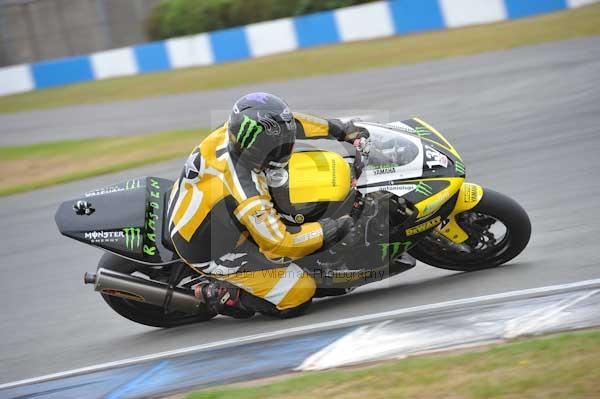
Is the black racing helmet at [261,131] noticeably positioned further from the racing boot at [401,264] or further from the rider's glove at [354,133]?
the racing boot at [401,264]

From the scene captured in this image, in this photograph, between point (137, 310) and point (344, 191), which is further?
point (137, 310)

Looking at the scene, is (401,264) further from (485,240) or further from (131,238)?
(131,238)

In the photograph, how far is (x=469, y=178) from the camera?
8.22 metres

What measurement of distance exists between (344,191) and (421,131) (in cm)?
71

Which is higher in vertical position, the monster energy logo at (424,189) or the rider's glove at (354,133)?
the rider's glove at (354,133)

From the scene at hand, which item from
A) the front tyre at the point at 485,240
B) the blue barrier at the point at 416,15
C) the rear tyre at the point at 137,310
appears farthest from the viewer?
the blue barrier at the point at 416,15

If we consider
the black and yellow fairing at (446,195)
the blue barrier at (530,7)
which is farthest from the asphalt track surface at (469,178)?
the blue barrier at (530,7)

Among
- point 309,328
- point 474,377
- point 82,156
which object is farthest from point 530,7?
point 474,377

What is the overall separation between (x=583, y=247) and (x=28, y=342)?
377 centimetres

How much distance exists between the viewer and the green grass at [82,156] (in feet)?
37.7

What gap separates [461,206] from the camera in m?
5.39

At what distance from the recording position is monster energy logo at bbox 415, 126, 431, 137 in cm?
556

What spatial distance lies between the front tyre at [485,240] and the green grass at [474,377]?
49.4 inches

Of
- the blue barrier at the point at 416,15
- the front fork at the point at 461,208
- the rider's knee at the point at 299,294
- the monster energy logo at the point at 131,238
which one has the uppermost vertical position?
the blue barrier at the point at 416,15
